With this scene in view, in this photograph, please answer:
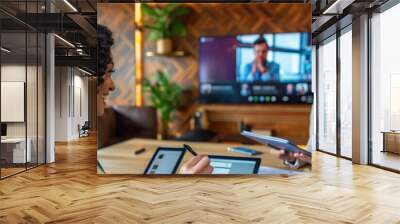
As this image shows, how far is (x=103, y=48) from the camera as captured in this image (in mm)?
4285

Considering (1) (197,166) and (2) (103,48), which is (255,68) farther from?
(2) (103,48)

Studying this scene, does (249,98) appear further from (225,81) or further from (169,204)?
(169,204)

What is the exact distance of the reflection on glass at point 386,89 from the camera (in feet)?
16.3

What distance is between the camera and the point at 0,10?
4.36 m

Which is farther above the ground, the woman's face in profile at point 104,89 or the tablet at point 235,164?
the woman's face in profile at point 104,89

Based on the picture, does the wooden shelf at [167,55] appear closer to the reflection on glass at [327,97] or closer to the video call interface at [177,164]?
the video call interface at [177,164]

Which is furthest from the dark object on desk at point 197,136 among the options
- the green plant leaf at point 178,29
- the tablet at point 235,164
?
the green plant leaf at point 178,29

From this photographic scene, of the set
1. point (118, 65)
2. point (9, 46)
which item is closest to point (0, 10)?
point (9, 46)

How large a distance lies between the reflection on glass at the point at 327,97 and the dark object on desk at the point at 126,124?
8.77 feet

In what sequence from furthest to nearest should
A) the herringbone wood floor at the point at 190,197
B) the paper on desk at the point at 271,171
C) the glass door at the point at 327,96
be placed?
the glass door at the point at 327,96 → the paper on desk at the point at 271,171 → the herringbone wood floor at the point at 190,197

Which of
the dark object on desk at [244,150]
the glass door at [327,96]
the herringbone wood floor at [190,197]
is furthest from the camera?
the glass door at [327,96]

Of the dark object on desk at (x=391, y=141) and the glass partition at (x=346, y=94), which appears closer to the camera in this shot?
the dark object on desk at (x=391, y=141)

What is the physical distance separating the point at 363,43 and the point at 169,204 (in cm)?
390

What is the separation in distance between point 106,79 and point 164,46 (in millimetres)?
742
